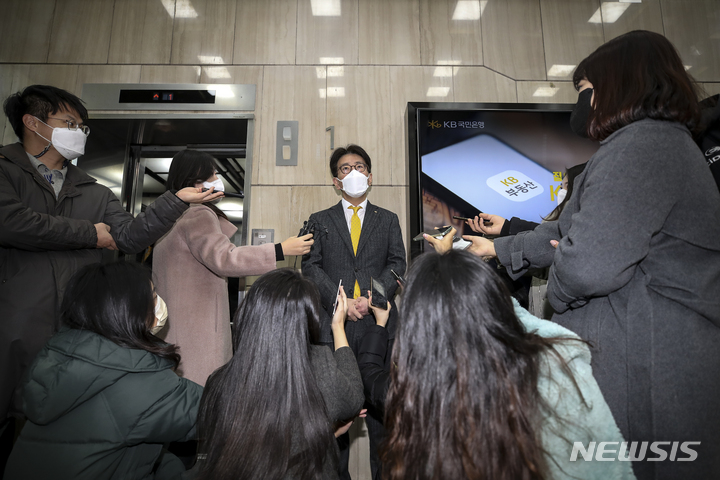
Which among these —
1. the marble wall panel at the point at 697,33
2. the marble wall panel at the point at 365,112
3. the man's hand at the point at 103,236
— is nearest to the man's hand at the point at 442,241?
the marble wall panel at the point at 365,112

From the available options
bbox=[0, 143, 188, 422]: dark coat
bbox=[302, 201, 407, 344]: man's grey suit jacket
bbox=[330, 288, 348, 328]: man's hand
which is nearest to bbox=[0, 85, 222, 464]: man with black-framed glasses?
bbox=[0, 143, 188, 422]: dark coat

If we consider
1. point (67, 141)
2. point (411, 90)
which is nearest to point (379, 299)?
point (67, 141)

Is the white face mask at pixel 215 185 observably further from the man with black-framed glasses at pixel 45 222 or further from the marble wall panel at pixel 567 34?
the marble wall panel at pixel 567 34

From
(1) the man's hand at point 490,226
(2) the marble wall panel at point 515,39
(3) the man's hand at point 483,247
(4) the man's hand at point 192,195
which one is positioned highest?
(2) the marble wall panel at point 515,39

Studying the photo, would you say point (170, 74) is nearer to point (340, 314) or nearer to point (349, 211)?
point (349, 211)

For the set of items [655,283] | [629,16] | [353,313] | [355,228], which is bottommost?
[353,313]

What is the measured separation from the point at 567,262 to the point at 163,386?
1185 millimetres

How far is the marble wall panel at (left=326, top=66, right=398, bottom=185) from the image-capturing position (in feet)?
10.0

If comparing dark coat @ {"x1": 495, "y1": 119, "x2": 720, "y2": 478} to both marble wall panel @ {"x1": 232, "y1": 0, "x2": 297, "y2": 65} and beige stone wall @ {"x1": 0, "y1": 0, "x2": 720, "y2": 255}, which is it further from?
marble wall panel @ {"x1": 232, "y1": 0, "x2": 297, "y2": 65}

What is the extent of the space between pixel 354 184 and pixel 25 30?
112 inches

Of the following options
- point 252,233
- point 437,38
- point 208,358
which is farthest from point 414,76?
point 208,358

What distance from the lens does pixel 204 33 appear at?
10.6 ft

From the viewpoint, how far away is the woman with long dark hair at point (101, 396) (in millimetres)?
1186

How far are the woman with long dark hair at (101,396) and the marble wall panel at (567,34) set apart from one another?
3197 mm
